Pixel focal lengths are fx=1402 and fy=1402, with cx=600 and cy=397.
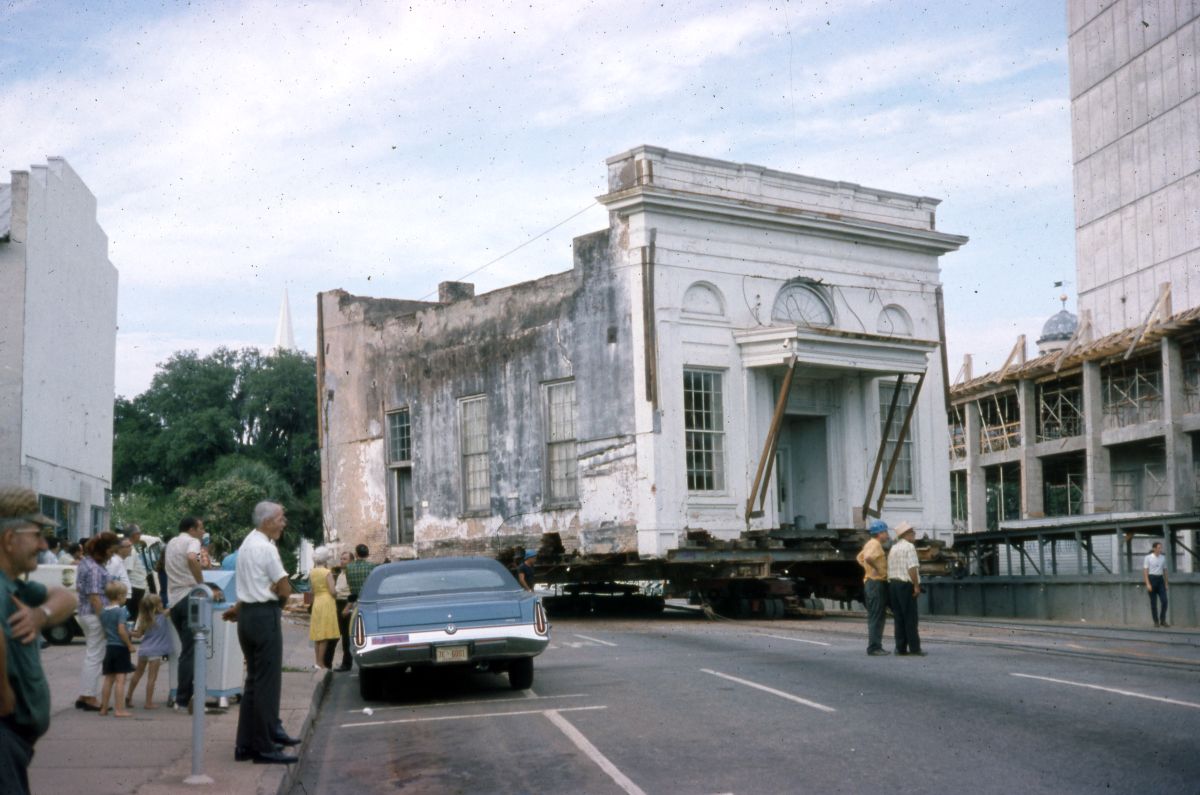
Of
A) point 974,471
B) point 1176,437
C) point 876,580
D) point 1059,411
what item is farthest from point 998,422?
point 876,580

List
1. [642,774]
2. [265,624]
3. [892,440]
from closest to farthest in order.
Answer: [642,774] → [265,624] → [892,440]

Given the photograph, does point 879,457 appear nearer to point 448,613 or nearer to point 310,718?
point 448,613

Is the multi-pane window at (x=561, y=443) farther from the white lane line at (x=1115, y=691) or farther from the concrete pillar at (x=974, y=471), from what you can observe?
the concrete pillar at (x=974, y=471)

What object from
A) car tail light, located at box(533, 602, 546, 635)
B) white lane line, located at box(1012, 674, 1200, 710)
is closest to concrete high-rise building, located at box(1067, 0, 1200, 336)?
white lane line, located at box(1012, 674, 1200, 710)

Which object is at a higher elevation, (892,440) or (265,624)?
(892,440)

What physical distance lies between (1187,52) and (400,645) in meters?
Answer: 44.8

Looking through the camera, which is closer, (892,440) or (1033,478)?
(892,440)

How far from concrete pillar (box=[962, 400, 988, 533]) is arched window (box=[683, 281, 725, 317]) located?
89.8ft

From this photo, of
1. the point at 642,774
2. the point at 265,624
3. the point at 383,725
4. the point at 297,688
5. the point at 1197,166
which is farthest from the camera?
the point at 1197,166

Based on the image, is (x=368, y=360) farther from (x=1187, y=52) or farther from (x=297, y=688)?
(x=1187, y=52)

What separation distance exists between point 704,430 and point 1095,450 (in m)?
22.3

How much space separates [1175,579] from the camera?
25.9 metres

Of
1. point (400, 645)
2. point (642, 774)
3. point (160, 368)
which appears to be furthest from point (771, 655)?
point (160, 368)

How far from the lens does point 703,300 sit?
28.4 meters
